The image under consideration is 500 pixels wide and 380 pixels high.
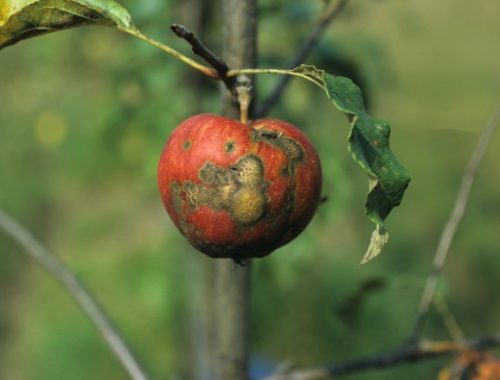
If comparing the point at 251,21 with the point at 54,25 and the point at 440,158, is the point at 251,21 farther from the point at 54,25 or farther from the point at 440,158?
the point at 440,158

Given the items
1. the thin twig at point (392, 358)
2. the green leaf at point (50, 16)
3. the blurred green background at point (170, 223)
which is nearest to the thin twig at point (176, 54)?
the green leaf at point (50, 16)

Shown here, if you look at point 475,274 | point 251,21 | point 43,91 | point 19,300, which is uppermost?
point 43,91

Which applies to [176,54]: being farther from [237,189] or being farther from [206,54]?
[237,189]

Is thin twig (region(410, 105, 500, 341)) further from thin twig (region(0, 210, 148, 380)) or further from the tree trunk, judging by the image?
thin twig (region(0, 210, 148, 380))

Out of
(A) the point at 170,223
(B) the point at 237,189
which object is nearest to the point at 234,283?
(B) the point at 237,189

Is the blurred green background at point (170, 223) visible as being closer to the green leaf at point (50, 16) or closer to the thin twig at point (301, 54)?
the thin twig at point (301, 54)

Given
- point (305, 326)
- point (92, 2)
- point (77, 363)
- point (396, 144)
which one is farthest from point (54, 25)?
point (396, 144)
